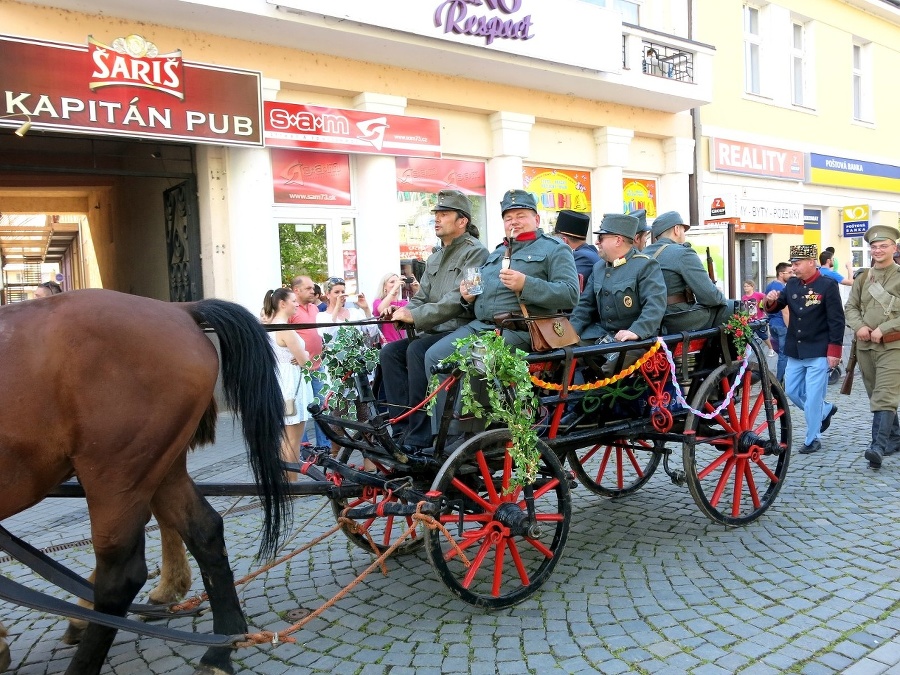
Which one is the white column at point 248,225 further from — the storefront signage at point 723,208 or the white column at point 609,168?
the storefront signage at point 723,208

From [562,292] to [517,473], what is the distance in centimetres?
103

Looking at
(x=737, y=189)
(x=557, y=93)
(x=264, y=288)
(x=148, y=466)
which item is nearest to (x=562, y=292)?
(x=148, y=466)

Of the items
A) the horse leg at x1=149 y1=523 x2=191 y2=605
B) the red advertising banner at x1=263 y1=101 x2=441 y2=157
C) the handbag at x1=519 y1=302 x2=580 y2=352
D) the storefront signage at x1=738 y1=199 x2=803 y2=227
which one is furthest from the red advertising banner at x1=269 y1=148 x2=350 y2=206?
the storefront signage at x1=738 y1=199 x2=803 y2=227

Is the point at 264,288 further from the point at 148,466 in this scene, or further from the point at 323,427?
the point at 148,466

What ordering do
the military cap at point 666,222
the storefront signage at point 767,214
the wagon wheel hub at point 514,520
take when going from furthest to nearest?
1. the storefront signage at point 767,214
2. the military cap at point 666,222
3. the wagon wheel hub at point 514,520

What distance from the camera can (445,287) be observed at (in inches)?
172

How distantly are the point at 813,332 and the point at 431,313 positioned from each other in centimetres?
421

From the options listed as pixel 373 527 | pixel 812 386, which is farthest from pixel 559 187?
pixel 373 527

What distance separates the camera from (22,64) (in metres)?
7.43

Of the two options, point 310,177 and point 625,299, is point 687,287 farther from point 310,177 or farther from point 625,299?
point 310,177

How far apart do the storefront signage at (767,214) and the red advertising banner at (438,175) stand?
240 inches

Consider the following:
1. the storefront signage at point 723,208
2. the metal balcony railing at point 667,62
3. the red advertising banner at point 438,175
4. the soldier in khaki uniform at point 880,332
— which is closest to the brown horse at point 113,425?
the soldier in khaki uniform at point 880,332

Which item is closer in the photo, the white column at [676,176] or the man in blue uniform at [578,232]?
the man in blue uniform at [578,232]

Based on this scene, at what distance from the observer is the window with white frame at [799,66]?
16.8 meters
